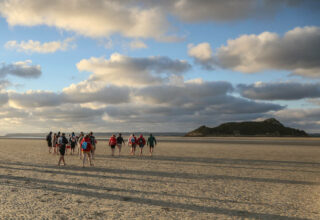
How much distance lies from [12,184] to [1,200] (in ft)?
9.70

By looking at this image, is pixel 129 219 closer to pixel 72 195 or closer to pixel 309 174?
pixel 72 195

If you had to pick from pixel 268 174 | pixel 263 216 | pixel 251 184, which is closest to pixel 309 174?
pixel 268 174

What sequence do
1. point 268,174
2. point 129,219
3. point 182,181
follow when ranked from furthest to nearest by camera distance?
point 268,174
point 182,181
point 129,219

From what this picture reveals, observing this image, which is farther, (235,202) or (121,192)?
(121,192)

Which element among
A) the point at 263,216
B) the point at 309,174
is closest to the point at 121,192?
the point at 263,216

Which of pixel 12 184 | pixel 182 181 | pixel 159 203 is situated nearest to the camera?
pixel 159 203

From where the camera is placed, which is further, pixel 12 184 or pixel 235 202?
pixel 12 184

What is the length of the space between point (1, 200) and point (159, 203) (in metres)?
5.43

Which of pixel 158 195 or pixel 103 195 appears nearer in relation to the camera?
pixel 103 195

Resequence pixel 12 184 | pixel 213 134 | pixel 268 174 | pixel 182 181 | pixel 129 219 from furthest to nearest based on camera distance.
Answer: pixel 213 134 → pixel 268 174 → pixel 182 181 → pixel 12 184 → pixel 129 219

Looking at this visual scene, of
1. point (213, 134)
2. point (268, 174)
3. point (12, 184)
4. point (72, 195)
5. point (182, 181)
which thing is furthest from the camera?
point (213, 134)

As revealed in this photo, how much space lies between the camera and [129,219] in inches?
291

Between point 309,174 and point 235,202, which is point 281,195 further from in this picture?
point 309,174

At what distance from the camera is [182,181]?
1277cm
